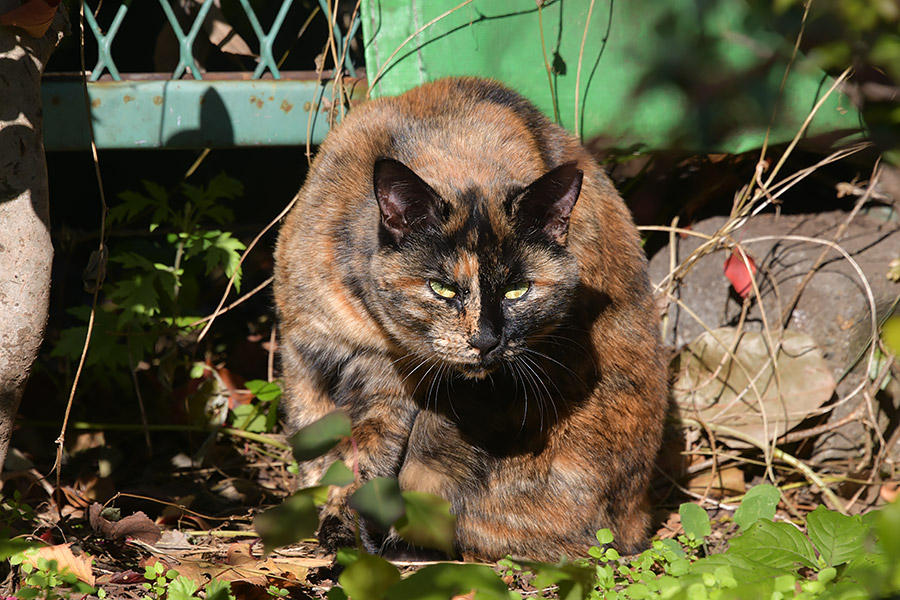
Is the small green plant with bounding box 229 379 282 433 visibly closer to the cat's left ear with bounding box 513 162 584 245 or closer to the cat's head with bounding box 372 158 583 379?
the cat's head with bounding box 372 158 583 379

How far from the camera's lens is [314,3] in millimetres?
3768

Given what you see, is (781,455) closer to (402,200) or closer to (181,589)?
(402,200)

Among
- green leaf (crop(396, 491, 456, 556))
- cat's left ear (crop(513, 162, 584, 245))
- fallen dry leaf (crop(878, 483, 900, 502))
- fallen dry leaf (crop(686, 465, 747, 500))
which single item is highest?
cat's left ear (crop(513, 162, 584, 245))

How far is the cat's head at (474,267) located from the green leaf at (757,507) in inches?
35.9

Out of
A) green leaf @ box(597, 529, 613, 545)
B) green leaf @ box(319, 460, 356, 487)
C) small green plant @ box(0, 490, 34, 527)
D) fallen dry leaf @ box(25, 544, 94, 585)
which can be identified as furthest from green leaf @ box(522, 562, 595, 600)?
small green plant @ box(0, 490, 34, 527)

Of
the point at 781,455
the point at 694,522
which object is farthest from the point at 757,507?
the point at 781,455

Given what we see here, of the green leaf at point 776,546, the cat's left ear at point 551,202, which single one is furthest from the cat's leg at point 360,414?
the green leaf at point 776,546

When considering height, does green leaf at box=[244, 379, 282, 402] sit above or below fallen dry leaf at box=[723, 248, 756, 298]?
below

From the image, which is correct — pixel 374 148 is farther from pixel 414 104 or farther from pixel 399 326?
pixel 399 326

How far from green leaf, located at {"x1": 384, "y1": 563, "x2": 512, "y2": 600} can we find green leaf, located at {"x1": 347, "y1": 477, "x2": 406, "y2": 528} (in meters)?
0.10

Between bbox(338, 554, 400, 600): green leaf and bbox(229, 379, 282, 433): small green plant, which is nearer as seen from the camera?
Answer: bbox(338, 554, 400, 600): green leaf

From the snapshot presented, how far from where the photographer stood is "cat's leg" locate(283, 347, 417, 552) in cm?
268

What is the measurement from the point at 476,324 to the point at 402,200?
0.42 metres

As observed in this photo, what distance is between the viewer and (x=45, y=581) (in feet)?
6.49
